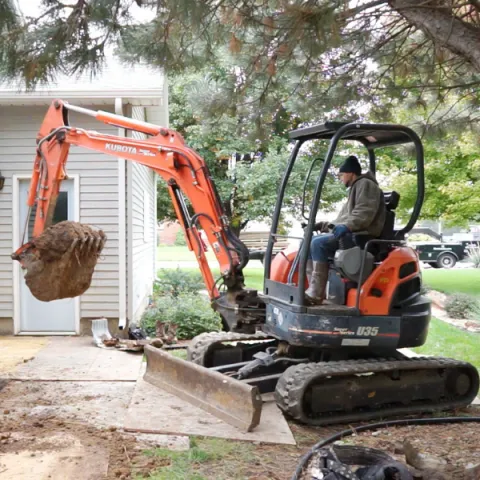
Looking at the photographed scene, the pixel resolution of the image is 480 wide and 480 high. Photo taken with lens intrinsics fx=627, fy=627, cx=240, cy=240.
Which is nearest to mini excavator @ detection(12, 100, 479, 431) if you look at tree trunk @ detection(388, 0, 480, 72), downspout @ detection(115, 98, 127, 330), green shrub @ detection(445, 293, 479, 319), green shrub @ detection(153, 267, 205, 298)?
tree trunk @ detection(388, 0, 480, 72)

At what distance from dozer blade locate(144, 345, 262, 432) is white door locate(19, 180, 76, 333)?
10.6ft

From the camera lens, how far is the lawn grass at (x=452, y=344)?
8820mm

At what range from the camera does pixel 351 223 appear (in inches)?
234

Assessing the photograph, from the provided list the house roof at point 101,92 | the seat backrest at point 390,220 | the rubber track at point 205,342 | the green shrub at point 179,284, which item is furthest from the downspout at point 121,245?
the seat backrest at point 390,220

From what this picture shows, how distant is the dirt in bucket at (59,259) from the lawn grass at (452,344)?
5088mm

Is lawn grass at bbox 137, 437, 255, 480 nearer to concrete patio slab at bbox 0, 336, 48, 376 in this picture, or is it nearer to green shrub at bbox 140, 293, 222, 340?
concrete patio slab at bbox 0, 336, 48, 376

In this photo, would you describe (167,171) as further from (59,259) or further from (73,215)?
(73,215)

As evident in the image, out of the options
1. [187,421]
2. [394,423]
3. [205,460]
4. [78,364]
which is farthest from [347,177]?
[78,364]

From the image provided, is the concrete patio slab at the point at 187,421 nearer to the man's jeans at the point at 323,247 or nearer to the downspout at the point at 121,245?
the man's jeans at the point at 323,247

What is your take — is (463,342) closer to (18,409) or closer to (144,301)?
(144,301)

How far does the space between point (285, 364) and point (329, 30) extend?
3.30m

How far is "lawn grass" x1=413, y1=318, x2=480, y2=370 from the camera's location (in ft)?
28.9

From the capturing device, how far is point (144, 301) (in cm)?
1258

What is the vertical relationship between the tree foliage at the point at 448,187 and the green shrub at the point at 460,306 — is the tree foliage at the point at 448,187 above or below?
above
